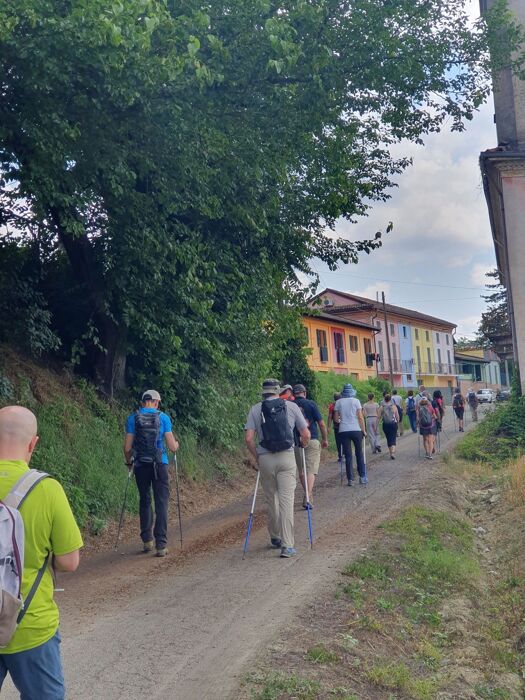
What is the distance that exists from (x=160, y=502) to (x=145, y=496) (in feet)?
0.94

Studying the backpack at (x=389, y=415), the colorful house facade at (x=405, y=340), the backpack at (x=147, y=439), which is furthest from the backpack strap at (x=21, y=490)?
the colorful house facade at (x=405, y=340)

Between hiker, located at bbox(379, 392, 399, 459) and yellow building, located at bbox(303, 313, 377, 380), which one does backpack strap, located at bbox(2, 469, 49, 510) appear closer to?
hiker, located at bbox(379, 392, 399, 459)

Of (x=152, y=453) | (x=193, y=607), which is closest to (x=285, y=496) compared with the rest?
(x=152, y=453)

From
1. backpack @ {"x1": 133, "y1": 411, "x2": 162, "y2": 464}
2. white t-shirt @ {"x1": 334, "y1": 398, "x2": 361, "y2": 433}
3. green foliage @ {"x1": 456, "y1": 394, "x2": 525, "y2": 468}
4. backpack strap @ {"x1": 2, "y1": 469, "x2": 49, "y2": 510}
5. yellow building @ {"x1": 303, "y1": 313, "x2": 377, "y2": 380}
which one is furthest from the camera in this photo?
yellow building @ {"x1": 303, "y1": 313, "x2": 377, "y2": 380}

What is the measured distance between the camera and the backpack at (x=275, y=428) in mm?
9188

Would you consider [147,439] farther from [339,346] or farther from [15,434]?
[339,346]

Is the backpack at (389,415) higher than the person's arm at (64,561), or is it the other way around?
the backpack at (389,415)

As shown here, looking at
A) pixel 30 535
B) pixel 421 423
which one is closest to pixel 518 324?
pixel 421 423

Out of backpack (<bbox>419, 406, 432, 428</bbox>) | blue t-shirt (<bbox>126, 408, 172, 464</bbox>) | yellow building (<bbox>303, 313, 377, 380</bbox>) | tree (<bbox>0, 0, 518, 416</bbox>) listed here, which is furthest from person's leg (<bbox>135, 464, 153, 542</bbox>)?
yellow building (<bbox>303, 313, 377, 380</bbox>)

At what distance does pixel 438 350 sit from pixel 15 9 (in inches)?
3295

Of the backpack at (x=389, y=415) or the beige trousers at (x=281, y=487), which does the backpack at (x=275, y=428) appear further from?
the backpack at (x=389, y=415)

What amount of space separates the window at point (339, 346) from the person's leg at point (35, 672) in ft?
185

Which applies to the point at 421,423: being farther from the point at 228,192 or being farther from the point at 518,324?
the point at 228,192

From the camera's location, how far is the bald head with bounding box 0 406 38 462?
3457 mm
